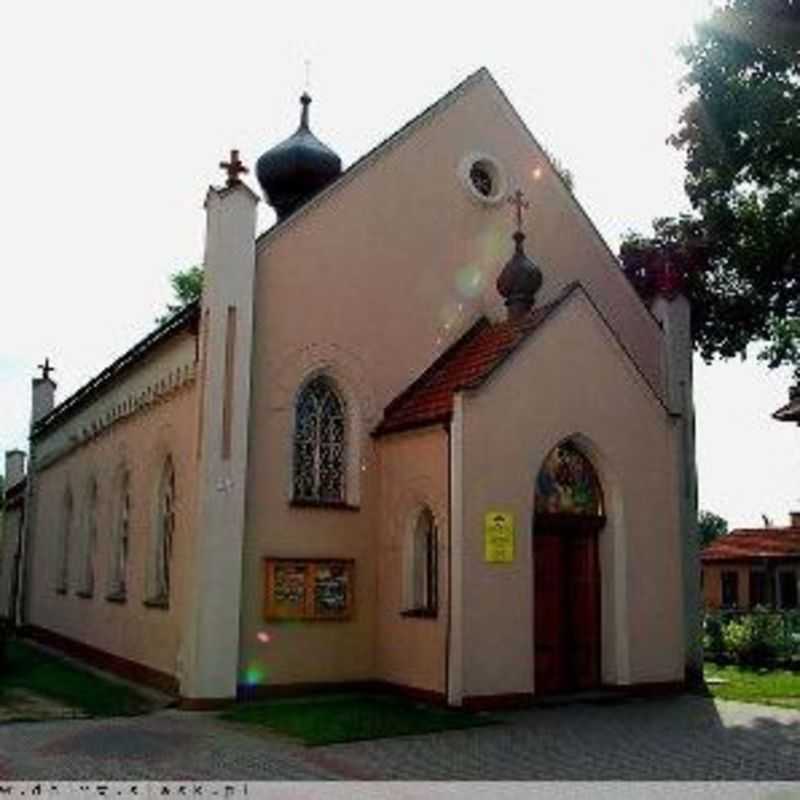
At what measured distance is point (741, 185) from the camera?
63.7 ft

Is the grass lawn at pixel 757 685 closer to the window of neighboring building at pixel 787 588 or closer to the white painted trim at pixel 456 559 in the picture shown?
the white painted trim at pixel 456 559

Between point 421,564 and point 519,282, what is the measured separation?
487cm

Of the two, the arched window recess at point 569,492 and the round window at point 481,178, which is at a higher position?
the round window at point 481,178

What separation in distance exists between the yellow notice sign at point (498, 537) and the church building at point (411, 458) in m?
0.03

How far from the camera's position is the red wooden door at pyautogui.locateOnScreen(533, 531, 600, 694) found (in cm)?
1473

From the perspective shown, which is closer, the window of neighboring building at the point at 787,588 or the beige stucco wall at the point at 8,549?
the beige stucco wall at the point at 8,549

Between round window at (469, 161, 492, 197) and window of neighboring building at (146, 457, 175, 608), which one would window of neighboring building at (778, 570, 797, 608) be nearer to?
round window at (469, 161, 492, 197)

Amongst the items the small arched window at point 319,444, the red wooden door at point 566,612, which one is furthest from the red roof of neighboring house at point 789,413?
the small arched window at point 319,444

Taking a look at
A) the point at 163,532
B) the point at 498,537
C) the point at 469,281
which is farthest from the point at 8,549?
the point at 498,537

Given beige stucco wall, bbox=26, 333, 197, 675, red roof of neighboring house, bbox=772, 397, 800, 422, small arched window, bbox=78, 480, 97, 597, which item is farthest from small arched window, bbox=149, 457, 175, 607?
red roof of neighboring house, bbox=772, 397, 800, 422

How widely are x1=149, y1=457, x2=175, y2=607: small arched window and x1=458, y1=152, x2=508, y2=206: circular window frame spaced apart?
6.80 metres

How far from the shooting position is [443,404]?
14633mm

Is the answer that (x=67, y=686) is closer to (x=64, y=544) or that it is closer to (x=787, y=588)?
(x=64, y=544)

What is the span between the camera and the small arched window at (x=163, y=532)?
16547 millimetres
